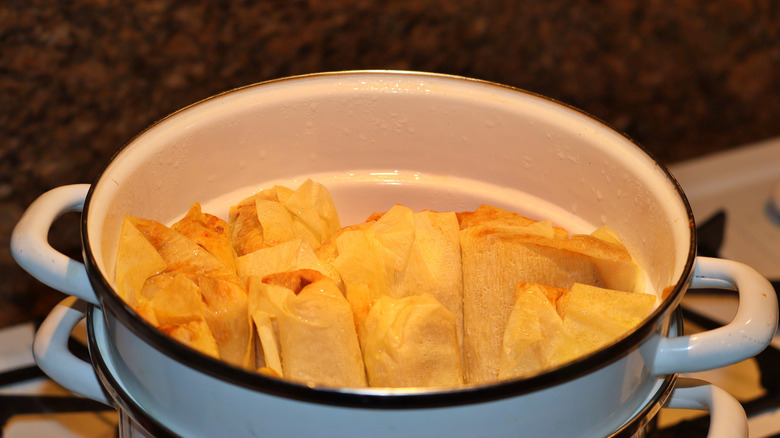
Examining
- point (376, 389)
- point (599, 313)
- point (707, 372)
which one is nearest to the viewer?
point (376, 389)

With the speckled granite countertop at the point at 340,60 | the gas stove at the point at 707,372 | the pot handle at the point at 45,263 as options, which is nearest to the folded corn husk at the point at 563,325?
the pot handle at the point at 45,263

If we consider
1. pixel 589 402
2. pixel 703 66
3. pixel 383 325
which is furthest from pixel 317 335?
pixel 703 66

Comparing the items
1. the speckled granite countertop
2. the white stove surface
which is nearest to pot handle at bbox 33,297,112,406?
the speckled granite countertop

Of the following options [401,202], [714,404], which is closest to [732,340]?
[714,404]

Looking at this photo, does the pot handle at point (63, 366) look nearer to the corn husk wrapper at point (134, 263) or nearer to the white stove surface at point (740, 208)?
the corn husk wrapper at point (134, 263)

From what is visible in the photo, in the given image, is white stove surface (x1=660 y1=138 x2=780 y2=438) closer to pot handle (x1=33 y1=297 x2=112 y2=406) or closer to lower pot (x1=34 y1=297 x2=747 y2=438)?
lower pot (x1=34 y1=297 x2=747 y2=438)

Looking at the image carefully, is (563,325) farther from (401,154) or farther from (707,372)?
(707,372)
